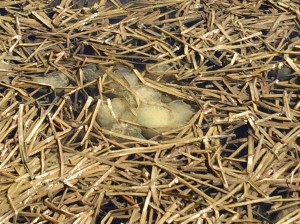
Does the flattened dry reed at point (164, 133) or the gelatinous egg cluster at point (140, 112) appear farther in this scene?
the gelatinous egg cluster at point (140, 112)

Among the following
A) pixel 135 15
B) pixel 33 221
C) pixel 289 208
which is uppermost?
pixel 135 15

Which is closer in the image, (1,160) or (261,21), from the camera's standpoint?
(1,160)

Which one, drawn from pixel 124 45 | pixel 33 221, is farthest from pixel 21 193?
pixel 124 45

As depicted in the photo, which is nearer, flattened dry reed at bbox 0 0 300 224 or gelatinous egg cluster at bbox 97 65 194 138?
flattened dry reed at bbox 0 0 300 224

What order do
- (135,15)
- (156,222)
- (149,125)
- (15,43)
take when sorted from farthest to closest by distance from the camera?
(135,15), (15,43), (149,125), (156,222)

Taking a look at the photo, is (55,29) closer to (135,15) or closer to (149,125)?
(135,15)

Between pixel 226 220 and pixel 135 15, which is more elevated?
pixel 135 15

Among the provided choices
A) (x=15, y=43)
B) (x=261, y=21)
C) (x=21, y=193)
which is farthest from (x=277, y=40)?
(x=21, y=193)

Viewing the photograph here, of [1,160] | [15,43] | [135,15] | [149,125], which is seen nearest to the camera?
[1,160]
